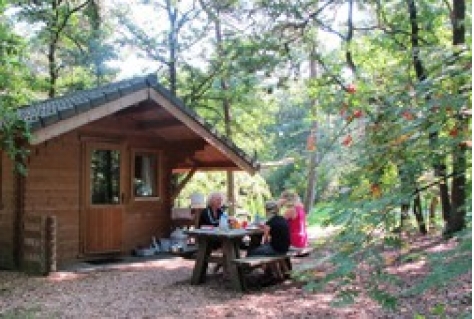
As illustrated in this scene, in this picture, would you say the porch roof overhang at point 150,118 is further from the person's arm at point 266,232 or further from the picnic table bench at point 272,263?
the picnic table bench at point 272,263

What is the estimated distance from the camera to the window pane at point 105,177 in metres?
9.87

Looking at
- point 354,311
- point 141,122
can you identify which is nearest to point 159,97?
point 141,122

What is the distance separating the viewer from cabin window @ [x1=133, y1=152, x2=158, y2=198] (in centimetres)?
1079

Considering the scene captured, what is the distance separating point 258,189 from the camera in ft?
63.7

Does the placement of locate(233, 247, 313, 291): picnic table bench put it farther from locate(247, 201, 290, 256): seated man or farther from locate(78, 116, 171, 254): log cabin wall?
locate(78, 116, 171, 254): log cabin wall

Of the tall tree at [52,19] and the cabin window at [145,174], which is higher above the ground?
the tall tree at [52,19]

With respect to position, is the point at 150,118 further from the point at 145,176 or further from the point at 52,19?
the point at 52,19

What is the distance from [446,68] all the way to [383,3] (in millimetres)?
9975

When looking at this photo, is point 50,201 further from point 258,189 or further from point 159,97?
point 258,189

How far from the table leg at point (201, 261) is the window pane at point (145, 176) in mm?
3663

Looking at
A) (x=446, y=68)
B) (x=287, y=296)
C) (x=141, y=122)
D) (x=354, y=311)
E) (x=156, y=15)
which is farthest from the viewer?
(x=156, y=15)

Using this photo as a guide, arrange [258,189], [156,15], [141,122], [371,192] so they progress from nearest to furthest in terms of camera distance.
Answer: [371,192] → [141,122] → [156,15] → [258,189]

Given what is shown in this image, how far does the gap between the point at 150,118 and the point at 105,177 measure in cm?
153

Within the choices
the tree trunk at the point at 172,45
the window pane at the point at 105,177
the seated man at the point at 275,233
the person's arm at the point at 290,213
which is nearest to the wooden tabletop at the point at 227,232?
the seated man at the point at 275,233
